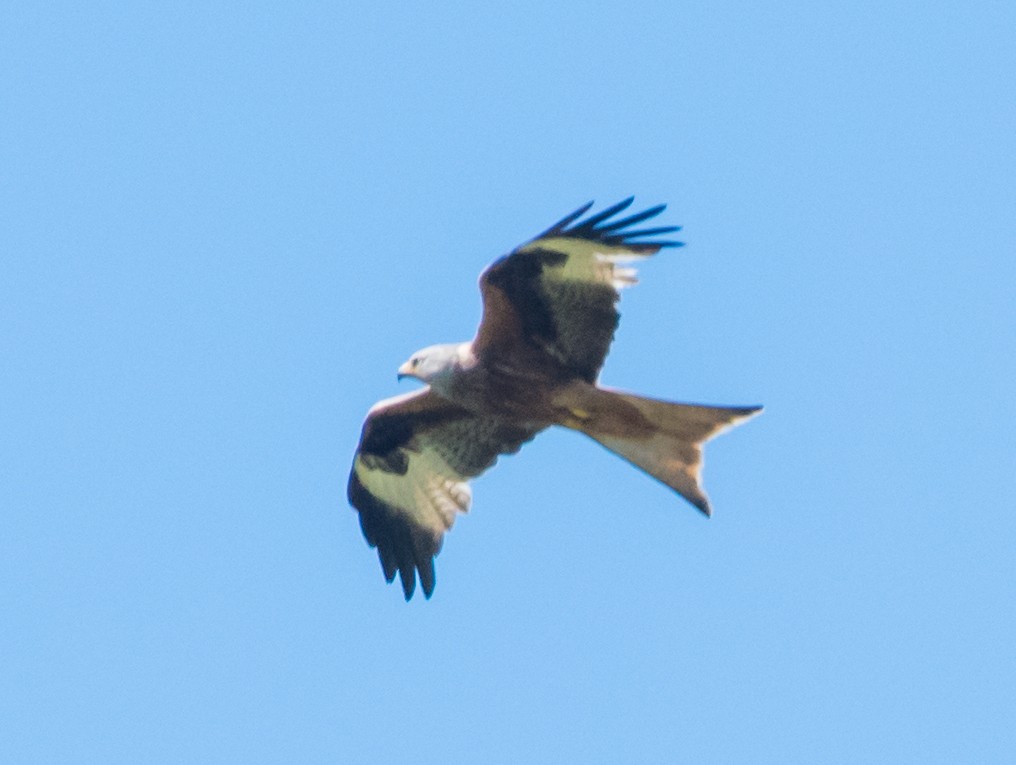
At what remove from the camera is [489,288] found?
31.6ft

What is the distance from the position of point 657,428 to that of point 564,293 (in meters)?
0.87

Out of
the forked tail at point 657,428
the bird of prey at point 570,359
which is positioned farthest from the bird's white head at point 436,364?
the forked tail at point 657,428

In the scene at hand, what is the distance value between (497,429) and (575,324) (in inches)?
47.7

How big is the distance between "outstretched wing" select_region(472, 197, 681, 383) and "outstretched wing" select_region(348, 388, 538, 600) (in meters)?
1.05

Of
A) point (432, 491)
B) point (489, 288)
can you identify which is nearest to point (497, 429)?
point (432, 491)

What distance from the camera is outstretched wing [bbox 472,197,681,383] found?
9414mm

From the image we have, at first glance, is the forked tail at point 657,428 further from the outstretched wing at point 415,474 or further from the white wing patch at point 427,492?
the white wing patch at point 427,492

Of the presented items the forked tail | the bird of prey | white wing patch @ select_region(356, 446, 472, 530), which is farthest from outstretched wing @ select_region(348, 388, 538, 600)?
the forked tail

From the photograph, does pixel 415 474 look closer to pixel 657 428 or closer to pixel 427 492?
pixel 427 492

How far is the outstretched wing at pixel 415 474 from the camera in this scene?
35.3 ft

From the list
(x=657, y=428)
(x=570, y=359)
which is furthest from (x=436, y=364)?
(x=657, y=428)

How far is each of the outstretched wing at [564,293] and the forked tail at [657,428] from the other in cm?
19

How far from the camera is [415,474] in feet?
36.0

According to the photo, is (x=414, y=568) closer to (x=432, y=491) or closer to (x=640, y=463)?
(x=432, y=491)
